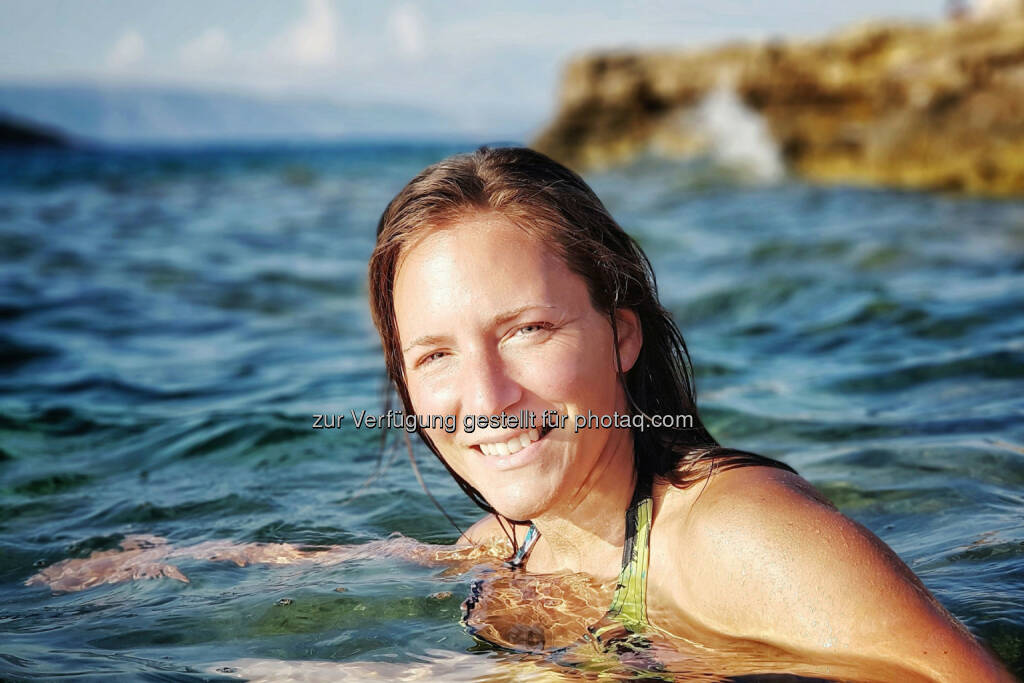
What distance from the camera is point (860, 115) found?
71.4 feet

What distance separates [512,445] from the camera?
238 centimetres

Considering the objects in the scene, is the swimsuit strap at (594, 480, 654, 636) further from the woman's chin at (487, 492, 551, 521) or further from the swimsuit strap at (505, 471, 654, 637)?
the woman's chin at (487, 492, 551, 521)

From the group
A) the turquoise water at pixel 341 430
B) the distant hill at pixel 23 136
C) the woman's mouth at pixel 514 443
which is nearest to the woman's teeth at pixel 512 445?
the woman's mouth at pixel 514 443

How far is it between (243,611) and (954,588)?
6.52 feet

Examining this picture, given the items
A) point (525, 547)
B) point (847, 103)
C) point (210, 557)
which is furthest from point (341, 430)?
point (847, 103)

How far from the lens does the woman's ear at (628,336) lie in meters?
2.59

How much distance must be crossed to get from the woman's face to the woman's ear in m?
0.09

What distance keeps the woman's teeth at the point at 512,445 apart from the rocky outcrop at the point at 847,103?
13.3m

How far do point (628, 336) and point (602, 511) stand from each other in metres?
0.44

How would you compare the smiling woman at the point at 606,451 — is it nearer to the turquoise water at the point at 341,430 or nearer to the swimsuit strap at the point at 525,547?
the swimsuit strap at the point at 525,547

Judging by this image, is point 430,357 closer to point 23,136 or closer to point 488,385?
point 488,385

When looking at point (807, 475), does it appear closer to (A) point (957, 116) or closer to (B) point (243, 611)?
(B) point (243, 611)

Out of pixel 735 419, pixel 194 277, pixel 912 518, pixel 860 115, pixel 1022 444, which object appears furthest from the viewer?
pixel 860 115

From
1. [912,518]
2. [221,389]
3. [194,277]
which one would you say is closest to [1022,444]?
[912,518]
